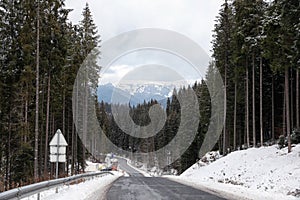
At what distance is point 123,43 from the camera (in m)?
57.9

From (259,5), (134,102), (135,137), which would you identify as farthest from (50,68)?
(134,102)

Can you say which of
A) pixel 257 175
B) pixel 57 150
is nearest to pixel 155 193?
pixel 57 150

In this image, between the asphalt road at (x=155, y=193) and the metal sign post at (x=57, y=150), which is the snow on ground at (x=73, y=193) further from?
the metal sign post at (x=57, y=150)

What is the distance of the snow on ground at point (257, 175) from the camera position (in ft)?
55.1

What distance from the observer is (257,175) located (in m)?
24.3

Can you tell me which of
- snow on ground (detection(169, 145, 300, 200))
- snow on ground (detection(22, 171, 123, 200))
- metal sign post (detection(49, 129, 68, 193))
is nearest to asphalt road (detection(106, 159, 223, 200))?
snow on ground (detection(22, 171, 123, 200))

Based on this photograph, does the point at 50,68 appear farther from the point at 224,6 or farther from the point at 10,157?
the point at 224,6

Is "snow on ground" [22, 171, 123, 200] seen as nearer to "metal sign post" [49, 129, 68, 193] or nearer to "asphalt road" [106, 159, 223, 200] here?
"asphalt road" [106, 159, 223, 200]

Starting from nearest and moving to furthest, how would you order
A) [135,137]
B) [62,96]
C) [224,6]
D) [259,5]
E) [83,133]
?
1. [259,5]
2. [62,96]
3. [224,6]
4. [83,133]
5. [135,137]

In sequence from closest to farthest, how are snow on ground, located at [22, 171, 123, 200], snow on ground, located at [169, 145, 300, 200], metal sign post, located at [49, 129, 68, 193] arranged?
snow on ground, located at [22, 171, 123, 200]
snow on ground, located at [169, 145, 300, 200]
metal sign post, located at [49, 129, 68, 193]

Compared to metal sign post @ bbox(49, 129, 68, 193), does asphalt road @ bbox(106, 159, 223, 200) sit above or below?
below

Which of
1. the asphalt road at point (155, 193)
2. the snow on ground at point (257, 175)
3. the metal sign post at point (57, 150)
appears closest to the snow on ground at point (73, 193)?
the asphalt road at point (155, 193)

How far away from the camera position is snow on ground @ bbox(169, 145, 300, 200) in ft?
55.1

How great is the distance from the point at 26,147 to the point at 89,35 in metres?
20.3
